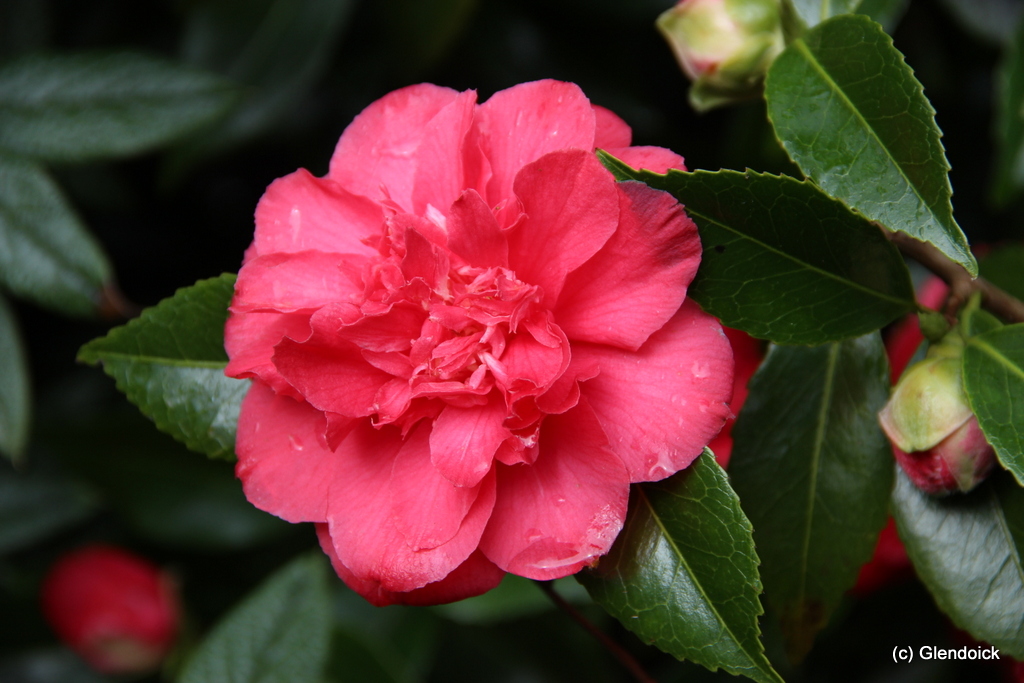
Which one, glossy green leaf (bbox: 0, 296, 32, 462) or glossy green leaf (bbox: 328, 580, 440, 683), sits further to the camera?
glossy green leaf (bbox: 328, 580, 440, 683)

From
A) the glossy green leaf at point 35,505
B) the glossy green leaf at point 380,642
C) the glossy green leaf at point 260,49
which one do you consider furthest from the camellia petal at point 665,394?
the glossy green leaf at point 35,505

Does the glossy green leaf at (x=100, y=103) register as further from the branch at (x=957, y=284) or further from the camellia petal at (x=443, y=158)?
the branch at (x=957, y=284)

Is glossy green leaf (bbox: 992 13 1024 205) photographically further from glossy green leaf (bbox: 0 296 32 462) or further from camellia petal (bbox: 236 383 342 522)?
glossy green leaf (bbox: 0 296 32 462)

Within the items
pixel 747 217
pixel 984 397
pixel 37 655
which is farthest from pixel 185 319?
pixel 37 655

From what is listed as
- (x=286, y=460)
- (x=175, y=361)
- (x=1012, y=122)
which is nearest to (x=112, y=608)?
(x=175, y=361)

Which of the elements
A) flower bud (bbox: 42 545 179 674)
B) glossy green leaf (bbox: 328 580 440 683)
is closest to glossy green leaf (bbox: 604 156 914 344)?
glossy green leaf (bbox: 328 580 440 683)

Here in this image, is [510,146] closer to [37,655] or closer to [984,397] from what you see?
[984,397]

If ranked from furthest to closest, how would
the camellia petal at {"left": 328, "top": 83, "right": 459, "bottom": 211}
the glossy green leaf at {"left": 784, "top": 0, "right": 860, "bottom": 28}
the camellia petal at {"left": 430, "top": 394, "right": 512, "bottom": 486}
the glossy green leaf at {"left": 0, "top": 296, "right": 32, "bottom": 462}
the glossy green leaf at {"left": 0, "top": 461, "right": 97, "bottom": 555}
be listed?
1. the glossy green leaf at {"left": 0, "top": 461, "right": 97, "bottom": 555}
2. the glossy green leaf at {"left": 0, "top": 296, "right": 32, "bottom": 462}
3. the glossy green leaf at {"left": 784, "top": 0, "right": 860, "bottom": 28}
4. the camellia petal at {"left": 328, "top": 83, "right": 459, "bottom": 211}
5. the camellia petal at {"left": 430, "top": 394, "right": 512, "bottom": 486}
